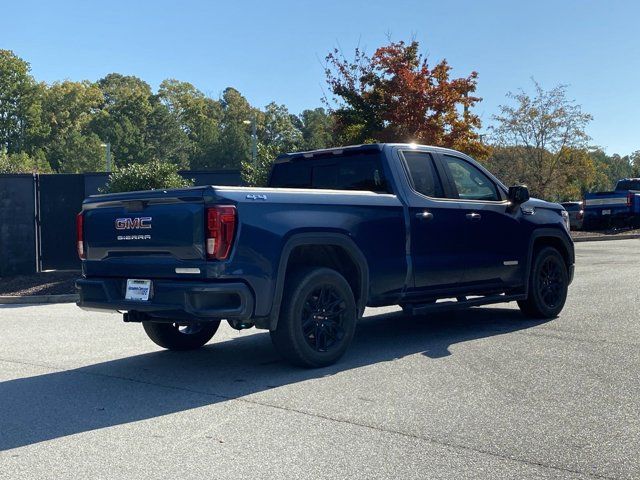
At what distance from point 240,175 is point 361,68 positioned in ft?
18.6

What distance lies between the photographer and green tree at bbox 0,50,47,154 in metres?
71.5

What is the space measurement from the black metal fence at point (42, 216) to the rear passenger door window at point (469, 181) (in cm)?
935

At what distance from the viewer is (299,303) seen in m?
6.11

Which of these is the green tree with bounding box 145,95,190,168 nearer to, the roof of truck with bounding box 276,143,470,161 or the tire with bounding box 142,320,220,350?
the roof of truck with bounding box 276,143,470,161

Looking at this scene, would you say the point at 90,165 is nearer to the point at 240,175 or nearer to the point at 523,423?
the point at 240,175

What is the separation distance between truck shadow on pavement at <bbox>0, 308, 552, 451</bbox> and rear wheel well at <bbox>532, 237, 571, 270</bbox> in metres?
0.93

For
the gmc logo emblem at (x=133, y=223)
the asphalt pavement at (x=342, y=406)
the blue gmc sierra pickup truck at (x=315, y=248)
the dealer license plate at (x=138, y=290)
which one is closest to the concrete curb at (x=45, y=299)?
the asphalt pavement at (x=342, y=406)

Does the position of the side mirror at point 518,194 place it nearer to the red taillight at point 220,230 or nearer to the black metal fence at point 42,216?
the red taillight at point 220,230

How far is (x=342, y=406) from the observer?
5.16 meters

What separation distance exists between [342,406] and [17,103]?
248ft

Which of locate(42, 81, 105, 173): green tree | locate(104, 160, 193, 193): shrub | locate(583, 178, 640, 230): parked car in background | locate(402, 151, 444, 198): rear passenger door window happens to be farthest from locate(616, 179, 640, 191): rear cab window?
locate(42, 81, 105, 173): green tree

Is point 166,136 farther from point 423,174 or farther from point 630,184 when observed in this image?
point 423,174

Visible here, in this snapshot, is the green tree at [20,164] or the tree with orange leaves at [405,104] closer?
the tree with orange leaves at [405,104]

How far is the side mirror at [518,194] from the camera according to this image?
8.20 m
